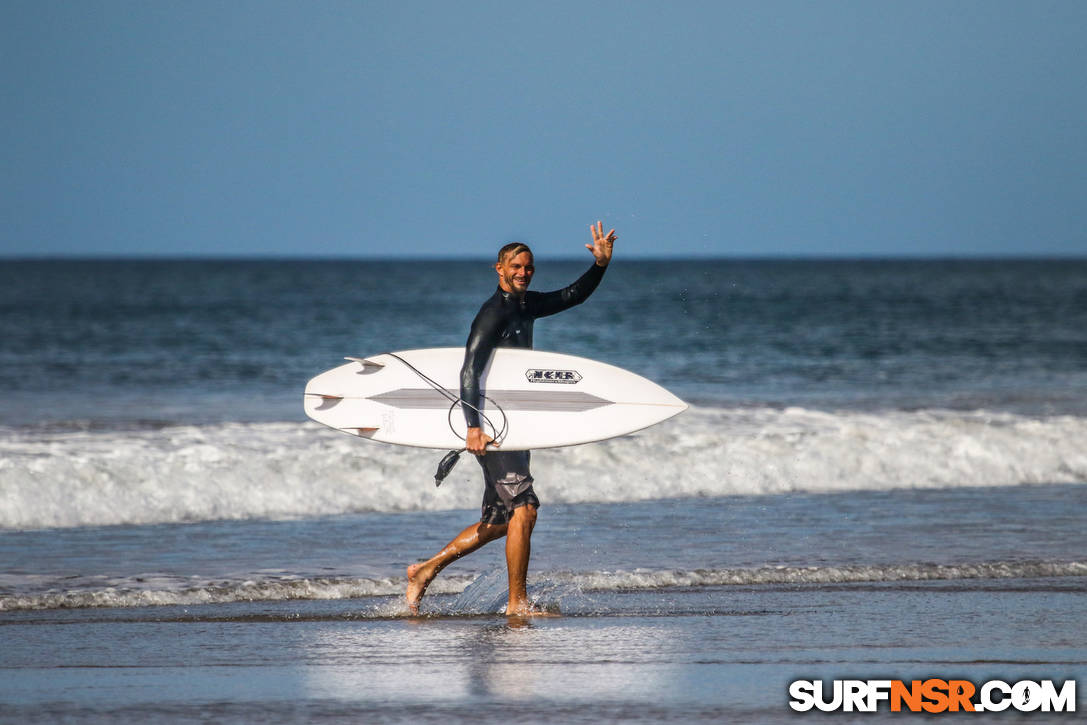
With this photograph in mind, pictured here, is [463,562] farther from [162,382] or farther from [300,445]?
[162,382]

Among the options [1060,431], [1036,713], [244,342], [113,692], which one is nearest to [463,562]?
[113,692]

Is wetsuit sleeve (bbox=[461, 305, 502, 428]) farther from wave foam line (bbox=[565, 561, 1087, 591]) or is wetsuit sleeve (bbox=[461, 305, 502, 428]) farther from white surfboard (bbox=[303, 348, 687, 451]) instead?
wave foam line (bbox=[565, 561, 1087, 591])

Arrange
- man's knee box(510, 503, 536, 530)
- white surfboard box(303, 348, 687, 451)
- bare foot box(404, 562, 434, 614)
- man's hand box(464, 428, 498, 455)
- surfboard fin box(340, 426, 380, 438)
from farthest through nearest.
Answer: surfboard fin box(340, 426, 380, 438), white surfboard box(303, 348, 687, 451), bare foot box(404, 562, 434, 614), man's knee box(510, 503, 536, 530), man's hand box(464, 428, 498, 455)

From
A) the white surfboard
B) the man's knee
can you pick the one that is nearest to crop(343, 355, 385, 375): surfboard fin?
the white surfboard

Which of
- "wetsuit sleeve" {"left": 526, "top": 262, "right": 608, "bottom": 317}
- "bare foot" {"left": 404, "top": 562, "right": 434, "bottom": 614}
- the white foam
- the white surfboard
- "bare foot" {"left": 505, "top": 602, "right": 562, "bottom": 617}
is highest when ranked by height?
"wetsuit sleeve" {"left": 526, "top": 262, "right": 608, "bottom": 317}

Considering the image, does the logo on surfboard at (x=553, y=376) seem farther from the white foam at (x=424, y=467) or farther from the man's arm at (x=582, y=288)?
the white foam at (x=424, y=467)

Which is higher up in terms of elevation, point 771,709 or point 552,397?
point 552,397

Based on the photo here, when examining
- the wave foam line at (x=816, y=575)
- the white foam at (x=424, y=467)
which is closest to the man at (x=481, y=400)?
the wave foam line at (x=816, y=575)

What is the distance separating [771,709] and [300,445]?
8.04m

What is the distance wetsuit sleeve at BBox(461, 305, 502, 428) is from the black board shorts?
0.26m

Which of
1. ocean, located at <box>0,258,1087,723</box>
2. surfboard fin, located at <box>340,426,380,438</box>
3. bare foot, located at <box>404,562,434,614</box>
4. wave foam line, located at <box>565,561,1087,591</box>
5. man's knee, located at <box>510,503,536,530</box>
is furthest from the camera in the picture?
wave foam line, located at <box>565,561,1087,591</box>

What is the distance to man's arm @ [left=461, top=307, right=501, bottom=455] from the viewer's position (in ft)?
19.5

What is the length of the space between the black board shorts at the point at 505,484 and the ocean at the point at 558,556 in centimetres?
54

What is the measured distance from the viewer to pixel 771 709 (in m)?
4.44
